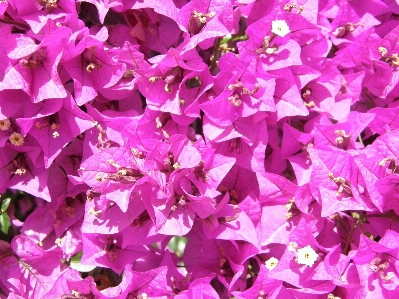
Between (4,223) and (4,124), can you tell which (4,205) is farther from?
(4,124)

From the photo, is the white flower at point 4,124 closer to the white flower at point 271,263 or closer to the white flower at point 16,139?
the white flower at point 16,139

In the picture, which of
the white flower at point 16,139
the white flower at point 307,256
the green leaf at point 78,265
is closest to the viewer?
the white flower at point 307,256

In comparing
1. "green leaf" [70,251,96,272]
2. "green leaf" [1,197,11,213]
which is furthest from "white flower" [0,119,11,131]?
"green leaf" [70,251,96,272]

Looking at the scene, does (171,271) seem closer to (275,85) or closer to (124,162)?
(124,162)

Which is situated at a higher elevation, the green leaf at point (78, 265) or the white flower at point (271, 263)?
Answer: the white flower at point (271, 263)

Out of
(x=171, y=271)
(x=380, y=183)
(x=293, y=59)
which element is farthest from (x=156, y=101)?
(x=380, y=183)

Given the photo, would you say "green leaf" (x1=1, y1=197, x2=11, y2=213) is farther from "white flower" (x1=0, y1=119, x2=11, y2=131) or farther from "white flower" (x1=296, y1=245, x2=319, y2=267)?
"white flower" (x1=296, y1=245, x2=319, y2=267)

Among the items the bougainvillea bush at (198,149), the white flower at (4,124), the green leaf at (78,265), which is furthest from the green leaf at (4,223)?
the white flower at (4,124)
